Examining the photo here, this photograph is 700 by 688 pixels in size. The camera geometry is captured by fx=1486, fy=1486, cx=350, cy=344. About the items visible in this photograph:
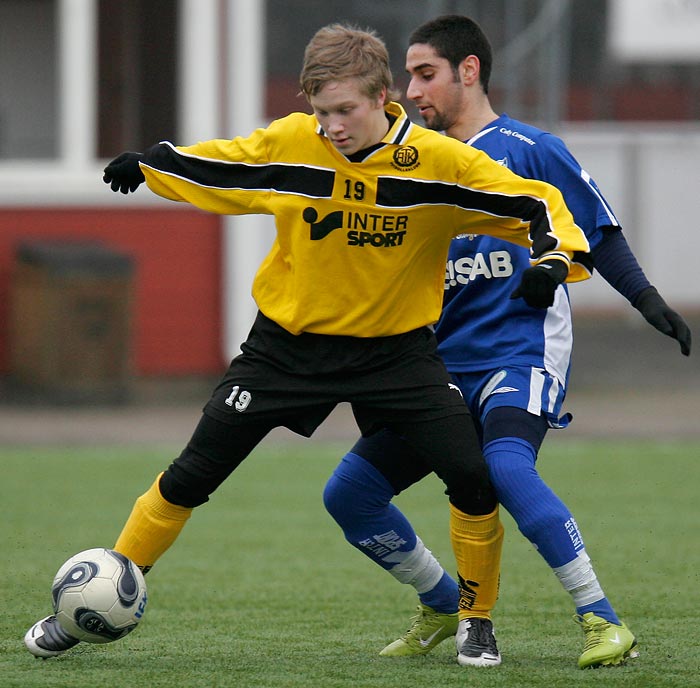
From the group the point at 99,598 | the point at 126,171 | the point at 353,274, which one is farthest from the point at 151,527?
the point at 126,171

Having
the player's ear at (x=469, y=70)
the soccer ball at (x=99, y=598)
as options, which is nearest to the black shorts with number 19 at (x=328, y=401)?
the soccer ball at (x=99, y=598)

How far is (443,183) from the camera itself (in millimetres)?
4609

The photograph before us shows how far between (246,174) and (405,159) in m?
0.50

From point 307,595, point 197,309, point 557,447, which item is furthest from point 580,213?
point 197,309

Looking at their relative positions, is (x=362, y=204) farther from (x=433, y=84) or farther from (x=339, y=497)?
(x=339, y=497)

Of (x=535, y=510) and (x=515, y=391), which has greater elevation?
(x=515, y=391)

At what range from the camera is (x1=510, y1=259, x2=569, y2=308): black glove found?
4309 mm

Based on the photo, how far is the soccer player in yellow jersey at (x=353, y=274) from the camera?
461 centimetres

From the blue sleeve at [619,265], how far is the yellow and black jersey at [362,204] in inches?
13.9

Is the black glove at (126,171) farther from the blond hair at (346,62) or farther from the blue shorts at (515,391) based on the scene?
the blue shorts at (515,391)

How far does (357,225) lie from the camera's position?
15.2ft

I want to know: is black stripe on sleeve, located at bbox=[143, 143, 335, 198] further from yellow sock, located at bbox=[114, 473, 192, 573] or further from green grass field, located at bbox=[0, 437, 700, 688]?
green grass field, located at bbox=[0, 437, 700, 688]

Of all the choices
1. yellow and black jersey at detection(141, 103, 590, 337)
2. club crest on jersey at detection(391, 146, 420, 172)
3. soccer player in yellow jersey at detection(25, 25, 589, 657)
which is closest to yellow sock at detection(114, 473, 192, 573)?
soccer player in yellow jersey at detection(25, 25, 589, 657)

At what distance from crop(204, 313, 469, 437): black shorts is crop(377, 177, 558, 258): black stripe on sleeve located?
17.4 inches
